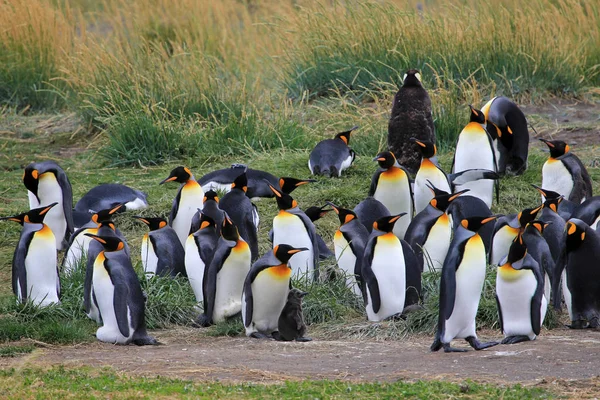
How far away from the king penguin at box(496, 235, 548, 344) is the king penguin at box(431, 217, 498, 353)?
15cm

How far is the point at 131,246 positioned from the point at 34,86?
19.3 ft

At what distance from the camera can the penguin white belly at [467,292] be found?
5.43 metres

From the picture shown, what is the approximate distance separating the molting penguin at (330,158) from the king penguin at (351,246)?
227 centimetres

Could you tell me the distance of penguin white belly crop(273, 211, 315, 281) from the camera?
6992 millimetres

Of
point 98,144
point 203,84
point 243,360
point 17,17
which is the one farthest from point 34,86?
point 243,360

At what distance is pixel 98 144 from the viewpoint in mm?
11578

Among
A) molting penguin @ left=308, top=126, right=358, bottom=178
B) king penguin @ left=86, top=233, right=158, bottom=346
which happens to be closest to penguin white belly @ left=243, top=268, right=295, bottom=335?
king penguin @ left=86, top=233, right=158, bottom=346

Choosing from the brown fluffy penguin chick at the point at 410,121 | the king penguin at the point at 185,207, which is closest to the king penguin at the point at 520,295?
the king penguin at the point at 185,207

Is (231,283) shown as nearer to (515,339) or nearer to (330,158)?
(515,339)

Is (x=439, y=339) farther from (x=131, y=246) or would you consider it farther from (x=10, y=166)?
(x=10, y=166)

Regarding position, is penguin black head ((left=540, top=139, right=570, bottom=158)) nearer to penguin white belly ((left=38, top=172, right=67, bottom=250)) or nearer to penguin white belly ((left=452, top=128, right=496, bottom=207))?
penguin white belly ((left=452, top=128, right=496, bottom=207))

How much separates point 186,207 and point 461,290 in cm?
307

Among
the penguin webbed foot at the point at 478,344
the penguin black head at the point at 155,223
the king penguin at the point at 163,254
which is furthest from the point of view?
the penguin black head at the point at 155,223

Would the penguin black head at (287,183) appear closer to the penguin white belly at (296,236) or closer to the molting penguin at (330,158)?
the penguin white belly at (296,236)
